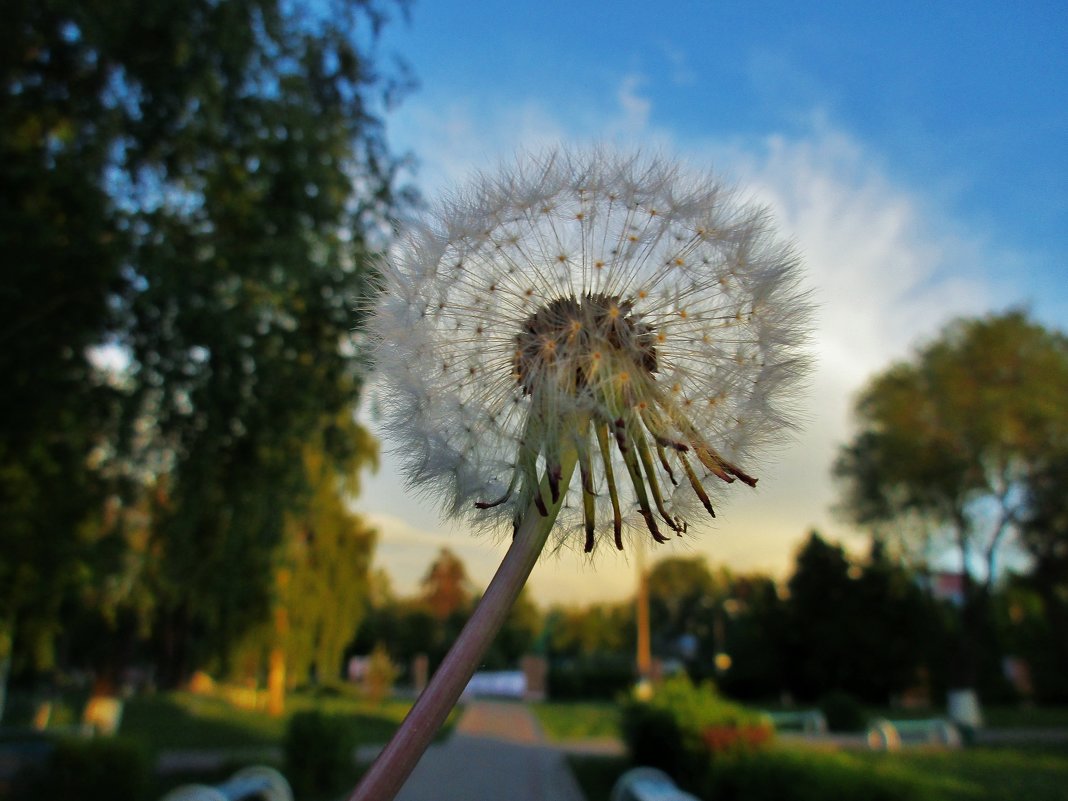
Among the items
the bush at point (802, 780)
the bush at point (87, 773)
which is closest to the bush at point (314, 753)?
the bush at point (87, 773)

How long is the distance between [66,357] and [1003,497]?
2558cm

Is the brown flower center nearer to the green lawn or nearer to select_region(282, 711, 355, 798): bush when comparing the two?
select_region(282, 711, 355, 798): bush

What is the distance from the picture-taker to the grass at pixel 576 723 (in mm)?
23312

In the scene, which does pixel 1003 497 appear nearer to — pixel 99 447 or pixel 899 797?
pixel 899 797

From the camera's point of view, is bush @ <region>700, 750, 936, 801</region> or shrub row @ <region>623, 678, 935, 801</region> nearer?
bush @ <region>700, 750, 936, 801</region>

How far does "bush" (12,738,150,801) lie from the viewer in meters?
11.2

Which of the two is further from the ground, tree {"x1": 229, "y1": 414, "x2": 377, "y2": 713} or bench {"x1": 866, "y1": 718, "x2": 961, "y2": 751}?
tree {"x1": 229, "y1": 414, "x2": 377, "y2": 713}

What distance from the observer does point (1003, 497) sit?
25594mm

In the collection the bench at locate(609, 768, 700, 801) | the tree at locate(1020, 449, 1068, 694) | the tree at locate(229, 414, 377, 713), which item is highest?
the tree at locate(1020, 449, 1068, 694)

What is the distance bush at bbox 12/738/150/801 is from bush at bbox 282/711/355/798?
2.34 metres

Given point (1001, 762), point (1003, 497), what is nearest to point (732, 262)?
point (1001, 762)

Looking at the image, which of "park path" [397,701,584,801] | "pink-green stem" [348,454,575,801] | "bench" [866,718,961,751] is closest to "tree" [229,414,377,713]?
"park path" [397,701,584,801]

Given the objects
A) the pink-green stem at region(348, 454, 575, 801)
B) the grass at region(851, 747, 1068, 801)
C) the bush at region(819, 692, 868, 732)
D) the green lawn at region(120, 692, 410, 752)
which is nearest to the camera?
the pink-green stem at region(348, 454, 575, 801)

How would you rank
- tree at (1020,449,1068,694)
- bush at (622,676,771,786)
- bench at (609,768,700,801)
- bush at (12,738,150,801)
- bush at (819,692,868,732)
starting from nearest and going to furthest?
bench at (609,768,700,801), bush at (622,676,771,786), bush at (12,738,150,801), tree at (1020,449,1068,694), bush at (819,692,868,732)
